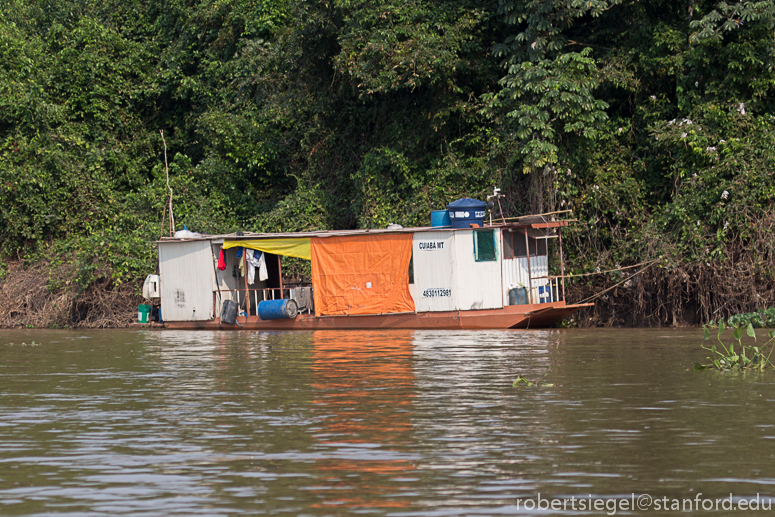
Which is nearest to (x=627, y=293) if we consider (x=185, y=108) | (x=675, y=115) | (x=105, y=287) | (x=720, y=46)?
(x=675, y=115)

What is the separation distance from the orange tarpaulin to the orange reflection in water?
4.14 metres

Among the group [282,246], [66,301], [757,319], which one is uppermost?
[282,246]

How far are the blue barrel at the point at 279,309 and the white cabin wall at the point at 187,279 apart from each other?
1590 millimetres

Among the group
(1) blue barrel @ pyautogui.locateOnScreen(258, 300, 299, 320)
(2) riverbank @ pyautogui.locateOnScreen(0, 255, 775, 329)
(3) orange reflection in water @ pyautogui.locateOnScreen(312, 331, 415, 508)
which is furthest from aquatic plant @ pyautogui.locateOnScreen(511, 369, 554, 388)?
(1) blue barrel @ pyautogui.locateOnScreen(258, 300, 299, 320)

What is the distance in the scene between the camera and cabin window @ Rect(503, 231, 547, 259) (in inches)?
758

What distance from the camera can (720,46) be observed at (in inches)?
770

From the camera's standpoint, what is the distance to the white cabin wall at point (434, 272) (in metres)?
18.9

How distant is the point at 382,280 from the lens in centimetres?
1944

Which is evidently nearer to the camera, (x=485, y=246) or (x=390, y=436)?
(x=390, y=436)

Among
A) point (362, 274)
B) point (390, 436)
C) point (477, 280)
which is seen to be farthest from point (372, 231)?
point (390, 436)

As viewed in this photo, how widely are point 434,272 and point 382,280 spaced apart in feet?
3.92

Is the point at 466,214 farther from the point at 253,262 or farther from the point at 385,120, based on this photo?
the point at 385,120

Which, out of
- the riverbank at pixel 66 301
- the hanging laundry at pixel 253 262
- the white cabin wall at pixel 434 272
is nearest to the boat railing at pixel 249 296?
the hanging laundry at pixel 253 262

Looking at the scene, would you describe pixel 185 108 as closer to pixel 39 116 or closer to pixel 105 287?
pixel 39 116
